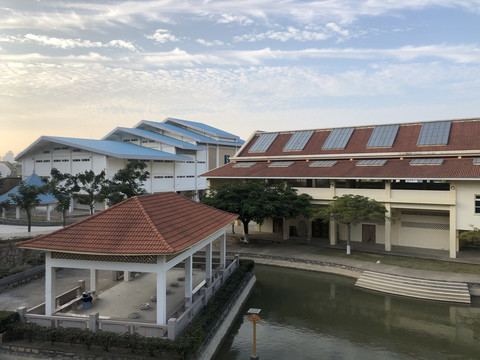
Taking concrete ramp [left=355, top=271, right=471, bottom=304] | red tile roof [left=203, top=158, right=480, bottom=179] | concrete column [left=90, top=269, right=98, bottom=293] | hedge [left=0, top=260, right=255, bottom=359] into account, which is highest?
red tile roof [left=203, top=158, right=480, bottom=179]

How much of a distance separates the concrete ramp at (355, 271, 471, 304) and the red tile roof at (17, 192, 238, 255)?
1131cm

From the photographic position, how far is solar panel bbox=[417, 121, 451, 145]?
28.7 m

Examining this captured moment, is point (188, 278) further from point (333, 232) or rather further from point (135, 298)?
point (333, 232)

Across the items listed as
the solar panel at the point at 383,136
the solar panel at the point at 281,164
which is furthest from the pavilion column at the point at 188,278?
the solar panel at the point at 383,136

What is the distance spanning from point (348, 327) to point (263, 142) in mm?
24458

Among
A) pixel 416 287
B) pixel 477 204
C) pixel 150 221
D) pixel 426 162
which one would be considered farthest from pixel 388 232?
pixel 150 221

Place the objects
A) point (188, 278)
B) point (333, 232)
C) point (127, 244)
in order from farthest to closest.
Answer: point (333, 232)
point (188, 278)
point (127, 244)

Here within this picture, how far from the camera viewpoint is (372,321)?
16906mm

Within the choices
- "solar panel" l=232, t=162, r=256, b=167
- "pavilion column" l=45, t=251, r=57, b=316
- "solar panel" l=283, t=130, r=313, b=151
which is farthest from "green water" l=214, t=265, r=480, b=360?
"solar panel" l=283, t=130, r=313, b=151

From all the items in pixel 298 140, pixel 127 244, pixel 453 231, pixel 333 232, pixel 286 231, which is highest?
pixel 298 140

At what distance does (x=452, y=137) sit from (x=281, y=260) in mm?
16445

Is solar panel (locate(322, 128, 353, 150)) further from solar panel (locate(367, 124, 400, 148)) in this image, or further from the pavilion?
the pavilion

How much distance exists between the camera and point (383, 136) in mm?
31828

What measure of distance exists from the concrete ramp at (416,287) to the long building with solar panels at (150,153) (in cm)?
2739
